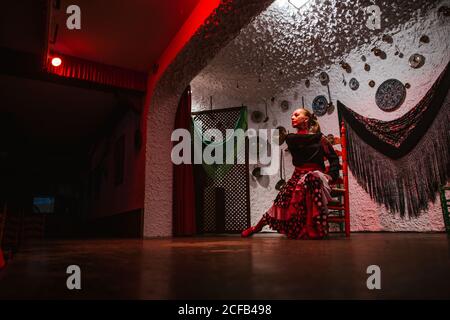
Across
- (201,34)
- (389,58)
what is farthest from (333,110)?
(201,34)

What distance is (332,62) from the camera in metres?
5.46

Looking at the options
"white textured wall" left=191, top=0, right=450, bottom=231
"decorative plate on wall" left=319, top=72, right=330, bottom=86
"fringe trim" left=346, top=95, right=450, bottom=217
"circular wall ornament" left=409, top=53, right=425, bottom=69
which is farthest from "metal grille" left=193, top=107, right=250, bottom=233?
"circular wall ornament" left=409, top=53, right=425, bottom=69

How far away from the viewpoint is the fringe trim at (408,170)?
12.8 feet

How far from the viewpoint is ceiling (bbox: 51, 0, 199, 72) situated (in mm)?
3391

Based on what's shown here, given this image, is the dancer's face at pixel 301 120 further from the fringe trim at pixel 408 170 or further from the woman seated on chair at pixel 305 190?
the fringe trim at pixel 408 170

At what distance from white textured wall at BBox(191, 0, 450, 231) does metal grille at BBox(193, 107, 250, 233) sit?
120 centimetres

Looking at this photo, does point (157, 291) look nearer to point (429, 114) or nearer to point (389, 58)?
point (429, 114)

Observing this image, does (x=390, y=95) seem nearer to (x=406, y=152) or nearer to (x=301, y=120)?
(x=406, y=152)

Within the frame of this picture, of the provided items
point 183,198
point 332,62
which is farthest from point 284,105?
point 183,198

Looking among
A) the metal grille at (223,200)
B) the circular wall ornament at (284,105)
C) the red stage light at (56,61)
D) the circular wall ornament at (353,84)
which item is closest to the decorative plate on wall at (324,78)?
the circular wall ornament at (353,84)

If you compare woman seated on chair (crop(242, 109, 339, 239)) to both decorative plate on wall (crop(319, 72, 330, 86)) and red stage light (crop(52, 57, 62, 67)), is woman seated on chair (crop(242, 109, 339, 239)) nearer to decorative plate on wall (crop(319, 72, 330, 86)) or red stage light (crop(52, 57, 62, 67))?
decorative plate on wall (crop(319, 72, 330, 86))

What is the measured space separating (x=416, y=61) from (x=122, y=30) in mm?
3681

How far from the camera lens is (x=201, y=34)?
3.45 meters
